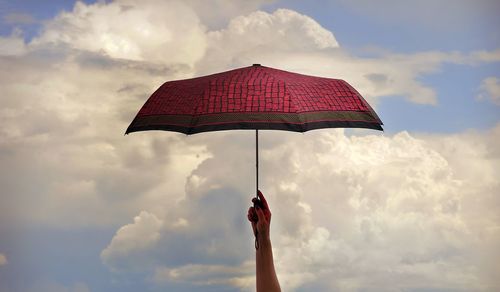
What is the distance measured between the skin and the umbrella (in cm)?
31

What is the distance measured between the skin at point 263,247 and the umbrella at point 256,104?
0.31 metres

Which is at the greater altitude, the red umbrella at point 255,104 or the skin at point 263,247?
the red umbrella at point 255,104

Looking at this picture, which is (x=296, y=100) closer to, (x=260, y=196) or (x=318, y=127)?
(x=318, y=127)

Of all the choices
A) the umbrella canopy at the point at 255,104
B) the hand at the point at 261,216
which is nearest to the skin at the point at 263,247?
the hand at the point at 261,216

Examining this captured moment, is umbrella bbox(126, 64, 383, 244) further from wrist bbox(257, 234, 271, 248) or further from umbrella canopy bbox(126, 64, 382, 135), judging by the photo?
wrist bbox(257, 234, 271, 248)

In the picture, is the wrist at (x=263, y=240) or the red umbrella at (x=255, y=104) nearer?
the red umbrella at (x=255, y=104)

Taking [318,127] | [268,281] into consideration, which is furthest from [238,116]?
[268,281]

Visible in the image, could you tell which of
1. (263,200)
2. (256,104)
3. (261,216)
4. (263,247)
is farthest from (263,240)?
(256,104)

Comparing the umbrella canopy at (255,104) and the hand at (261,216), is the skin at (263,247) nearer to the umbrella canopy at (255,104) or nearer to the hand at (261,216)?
the hand at (261,216)

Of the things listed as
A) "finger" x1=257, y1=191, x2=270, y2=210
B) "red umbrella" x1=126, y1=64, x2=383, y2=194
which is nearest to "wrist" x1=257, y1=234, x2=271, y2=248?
"finger" x1=257, y1=191, x2=270, y2=210

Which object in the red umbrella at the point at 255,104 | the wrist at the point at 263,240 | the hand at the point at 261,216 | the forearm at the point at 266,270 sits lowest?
the forearm at the point at 266,270

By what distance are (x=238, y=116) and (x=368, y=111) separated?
1.68 meters

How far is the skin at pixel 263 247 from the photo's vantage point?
8531 mm

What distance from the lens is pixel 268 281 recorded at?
338 inches
